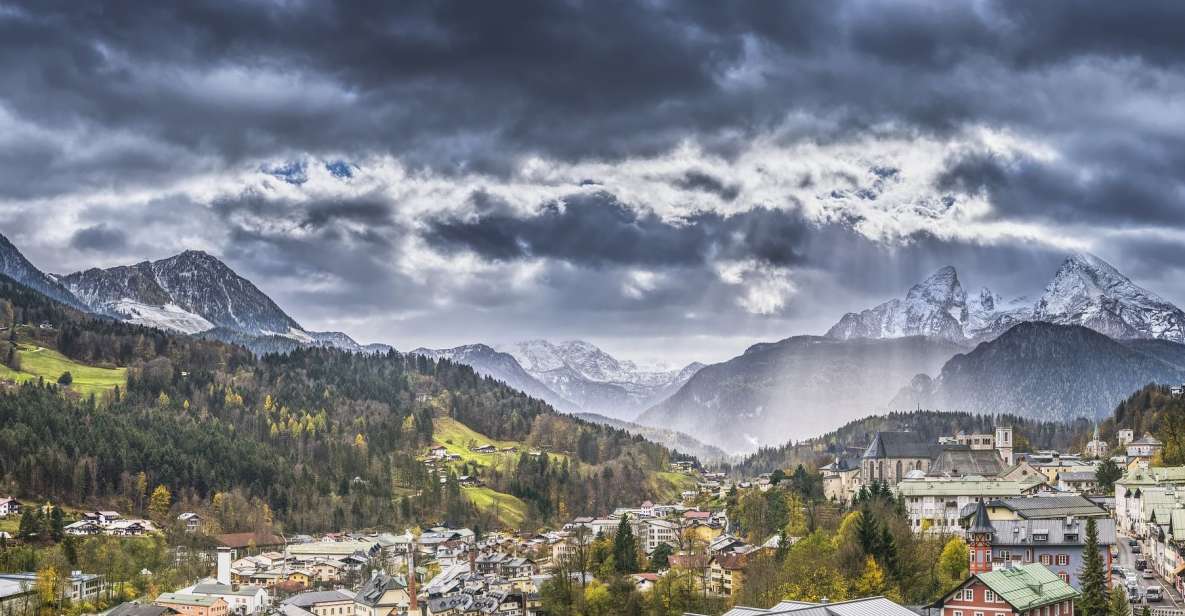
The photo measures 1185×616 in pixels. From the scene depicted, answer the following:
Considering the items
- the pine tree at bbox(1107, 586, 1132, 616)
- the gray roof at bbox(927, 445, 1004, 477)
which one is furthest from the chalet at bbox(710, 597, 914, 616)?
the gray roof at bbox(927, 445, 1004, 477)

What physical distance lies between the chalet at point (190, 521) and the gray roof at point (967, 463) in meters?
105

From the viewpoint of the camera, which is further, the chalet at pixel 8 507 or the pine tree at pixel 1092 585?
the chalet at pixel 8 507

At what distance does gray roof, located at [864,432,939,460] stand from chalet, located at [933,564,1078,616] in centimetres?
8617

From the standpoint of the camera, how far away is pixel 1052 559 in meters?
96.3

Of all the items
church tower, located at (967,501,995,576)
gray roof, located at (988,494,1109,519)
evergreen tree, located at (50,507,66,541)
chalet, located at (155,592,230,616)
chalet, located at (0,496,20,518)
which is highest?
gray roof, located at (988,494,1109,519)

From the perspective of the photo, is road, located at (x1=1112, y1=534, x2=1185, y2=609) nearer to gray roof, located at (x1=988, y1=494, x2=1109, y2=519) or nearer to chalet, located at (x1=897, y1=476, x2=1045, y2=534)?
gray roof, located at (x1=988, y1=494, x2=1109, y2=519)

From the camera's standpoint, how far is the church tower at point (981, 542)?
317 feet

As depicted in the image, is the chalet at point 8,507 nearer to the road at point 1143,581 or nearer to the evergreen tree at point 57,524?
the evergreen tree at point 57,524

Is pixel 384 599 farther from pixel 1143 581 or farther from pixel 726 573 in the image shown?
pixel 1143 581

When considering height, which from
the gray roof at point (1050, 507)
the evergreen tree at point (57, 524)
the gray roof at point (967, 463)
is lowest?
the evergreen tree at point (57, 524)

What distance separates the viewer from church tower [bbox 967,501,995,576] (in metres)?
96.5

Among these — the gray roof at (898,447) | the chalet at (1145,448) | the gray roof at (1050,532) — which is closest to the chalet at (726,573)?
the gray roof at (1050,532)

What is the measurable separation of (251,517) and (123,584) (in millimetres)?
51639

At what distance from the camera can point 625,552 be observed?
136875 mm
